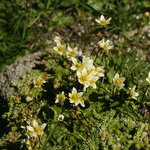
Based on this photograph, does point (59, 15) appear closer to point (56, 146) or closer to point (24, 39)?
point (24, 39)

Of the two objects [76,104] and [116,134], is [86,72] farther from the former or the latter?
[116,134]

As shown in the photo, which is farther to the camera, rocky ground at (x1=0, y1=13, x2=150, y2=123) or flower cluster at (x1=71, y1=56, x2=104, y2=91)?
rocky ground at (x1=0, y1=13, x2=150, y2=123)

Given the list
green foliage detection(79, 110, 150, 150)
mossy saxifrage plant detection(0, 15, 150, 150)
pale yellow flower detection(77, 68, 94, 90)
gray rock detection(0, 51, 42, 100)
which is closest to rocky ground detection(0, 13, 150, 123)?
gray rock detection(0, 51, 42, 100)

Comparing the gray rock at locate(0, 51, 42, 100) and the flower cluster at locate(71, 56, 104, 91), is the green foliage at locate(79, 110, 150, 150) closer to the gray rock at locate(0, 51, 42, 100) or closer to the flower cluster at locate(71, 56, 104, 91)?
the flower cluster at locate(71, 56, 104, 91)

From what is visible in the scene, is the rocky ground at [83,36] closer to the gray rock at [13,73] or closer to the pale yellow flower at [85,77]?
the gray rock at [13,73]

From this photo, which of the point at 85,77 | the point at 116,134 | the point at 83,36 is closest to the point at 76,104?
the point at 85,77

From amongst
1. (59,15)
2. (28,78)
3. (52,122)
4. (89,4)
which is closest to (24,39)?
(59,15)

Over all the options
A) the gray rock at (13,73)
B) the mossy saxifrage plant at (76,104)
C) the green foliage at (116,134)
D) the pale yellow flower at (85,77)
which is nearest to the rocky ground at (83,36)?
the gray rock at (13,73)

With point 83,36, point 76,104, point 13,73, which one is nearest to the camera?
point 76,104
